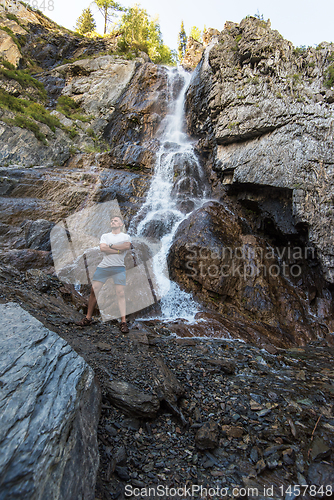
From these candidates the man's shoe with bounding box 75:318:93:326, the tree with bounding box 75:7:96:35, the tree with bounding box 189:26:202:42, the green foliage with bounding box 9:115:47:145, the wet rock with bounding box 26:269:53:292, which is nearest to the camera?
the man's shoe with bounding box 75:318:93:326

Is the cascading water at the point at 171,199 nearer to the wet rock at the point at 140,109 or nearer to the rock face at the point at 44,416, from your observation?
the wet rock at the point at 140,109

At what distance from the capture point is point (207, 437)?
2.65 m

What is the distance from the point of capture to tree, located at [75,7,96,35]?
3362 centimetres

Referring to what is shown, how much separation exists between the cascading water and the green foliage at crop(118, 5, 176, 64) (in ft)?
50.8

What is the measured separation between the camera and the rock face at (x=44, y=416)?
1.45m

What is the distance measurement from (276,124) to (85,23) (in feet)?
130

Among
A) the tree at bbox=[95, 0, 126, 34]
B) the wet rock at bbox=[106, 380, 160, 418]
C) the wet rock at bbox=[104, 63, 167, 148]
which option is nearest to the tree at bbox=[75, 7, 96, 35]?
the tree at bbox=[95, 0, 126, 34]

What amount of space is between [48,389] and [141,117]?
23.0 metres

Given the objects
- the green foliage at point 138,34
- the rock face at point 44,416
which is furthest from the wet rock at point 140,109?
the rock face at point 44,416

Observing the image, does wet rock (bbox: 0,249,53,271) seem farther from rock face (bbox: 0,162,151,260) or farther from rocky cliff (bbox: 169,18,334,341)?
rocky cliff (bbox: 169,18,334,341)

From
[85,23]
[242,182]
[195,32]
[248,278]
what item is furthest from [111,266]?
[195,32]

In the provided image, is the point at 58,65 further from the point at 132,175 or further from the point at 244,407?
the point at 244,407

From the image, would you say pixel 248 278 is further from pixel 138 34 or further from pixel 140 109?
pixel 138 34

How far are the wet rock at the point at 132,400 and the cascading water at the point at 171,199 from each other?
436 cm
